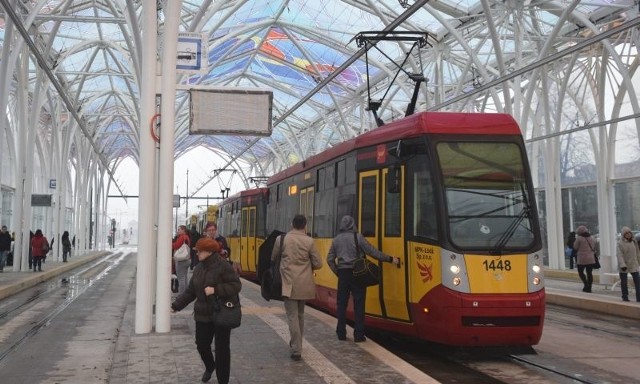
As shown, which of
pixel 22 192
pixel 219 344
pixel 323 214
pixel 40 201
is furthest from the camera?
pixel 40 201

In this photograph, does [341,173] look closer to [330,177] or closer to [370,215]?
[330,177]

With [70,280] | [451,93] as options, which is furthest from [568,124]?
[70,280]

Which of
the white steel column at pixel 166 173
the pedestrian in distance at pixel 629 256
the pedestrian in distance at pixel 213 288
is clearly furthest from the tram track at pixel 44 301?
the pedestrian in distance at pixel 629 256

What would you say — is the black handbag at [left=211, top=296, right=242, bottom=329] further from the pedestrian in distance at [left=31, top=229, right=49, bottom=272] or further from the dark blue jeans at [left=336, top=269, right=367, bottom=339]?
the pedestrian in distance at [left=31, top=229, right=49, bottom=272]

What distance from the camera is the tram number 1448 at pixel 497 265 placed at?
8109 millimetres

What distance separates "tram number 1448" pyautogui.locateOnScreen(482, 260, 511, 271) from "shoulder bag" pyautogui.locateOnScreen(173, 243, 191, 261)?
6295 millimetres

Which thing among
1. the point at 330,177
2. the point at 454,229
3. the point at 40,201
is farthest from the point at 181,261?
the point at 40,201

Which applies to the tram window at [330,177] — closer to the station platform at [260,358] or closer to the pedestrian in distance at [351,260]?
the station platform at [260,358]

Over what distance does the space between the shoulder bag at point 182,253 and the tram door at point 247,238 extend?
931 centimetres

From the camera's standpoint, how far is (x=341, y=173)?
11.4m

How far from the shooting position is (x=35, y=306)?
620 inches

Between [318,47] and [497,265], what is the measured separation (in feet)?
110

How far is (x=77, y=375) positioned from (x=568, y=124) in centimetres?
3361

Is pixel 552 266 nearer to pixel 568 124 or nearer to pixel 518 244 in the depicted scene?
pixel 568 124
